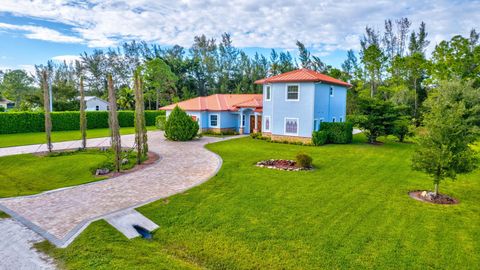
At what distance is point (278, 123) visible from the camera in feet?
80.6

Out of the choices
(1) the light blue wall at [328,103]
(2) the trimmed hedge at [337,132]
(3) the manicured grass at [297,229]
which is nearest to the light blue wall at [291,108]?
(1) the light blue wall at [328,103]

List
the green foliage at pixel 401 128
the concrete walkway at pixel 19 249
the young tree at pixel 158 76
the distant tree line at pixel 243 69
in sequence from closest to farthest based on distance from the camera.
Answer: the concrete walkway at pixel 19 249, the green foliage at pixel 401 128, the distant tree line at pixel 243 69, the young tree at pixel 158 76

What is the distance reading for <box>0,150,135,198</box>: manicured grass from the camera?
11.6 metres

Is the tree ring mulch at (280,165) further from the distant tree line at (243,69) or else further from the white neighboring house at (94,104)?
the white neighboring house at (94,104)

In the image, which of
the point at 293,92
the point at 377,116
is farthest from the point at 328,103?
the point at 377,116

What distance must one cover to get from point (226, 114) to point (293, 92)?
28.7 feet

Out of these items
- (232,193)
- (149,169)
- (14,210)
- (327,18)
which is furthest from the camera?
(327,18)

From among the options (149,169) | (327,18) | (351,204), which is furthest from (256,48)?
(351,204)

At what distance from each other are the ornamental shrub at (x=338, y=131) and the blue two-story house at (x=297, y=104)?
38.2 inches

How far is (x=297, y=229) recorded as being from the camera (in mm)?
7484

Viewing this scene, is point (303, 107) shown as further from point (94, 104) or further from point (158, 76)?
point (94, 104)

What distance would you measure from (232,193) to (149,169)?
5.57 metres

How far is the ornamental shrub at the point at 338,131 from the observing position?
23078 millimetres

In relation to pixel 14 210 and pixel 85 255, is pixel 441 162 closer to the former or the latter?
pixel 85 255
